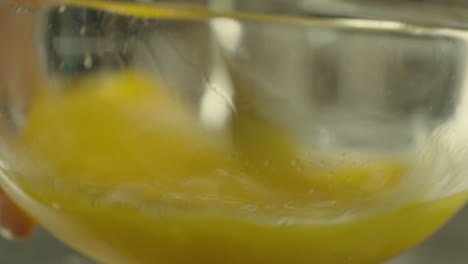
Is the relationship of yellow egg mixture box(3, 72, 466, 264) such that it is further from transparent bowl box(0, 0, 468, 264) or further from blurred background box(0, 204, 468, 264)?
blurred background box(0, 204, 468, 264)

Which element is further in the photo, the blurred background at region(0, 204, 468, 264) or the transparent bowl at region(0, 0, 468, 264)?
the blurred background at region(0, 204, 468, 264)

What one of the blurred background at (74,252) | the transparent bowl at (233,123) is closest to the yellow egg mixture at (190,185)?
the transparent bowl at (233,123)

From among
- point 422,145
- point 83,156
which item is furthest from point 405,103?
point 83,156

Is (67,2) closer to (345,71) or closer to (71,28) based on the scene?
(71,28)

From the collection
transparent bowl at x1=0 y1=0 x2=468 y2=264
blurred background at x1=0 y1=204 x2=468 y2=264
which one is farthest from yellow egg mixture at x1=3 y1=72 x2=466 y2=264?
blurred background at x1=0 y1=204 x2=468 y2=264

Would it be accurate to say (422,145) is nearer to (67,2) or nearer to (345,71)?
(345,71)

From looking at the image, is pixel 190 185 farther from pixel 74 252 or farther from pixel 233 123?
pixel 74 252

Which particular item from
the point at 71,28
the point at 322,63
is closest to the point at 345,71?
the point at 322,63
